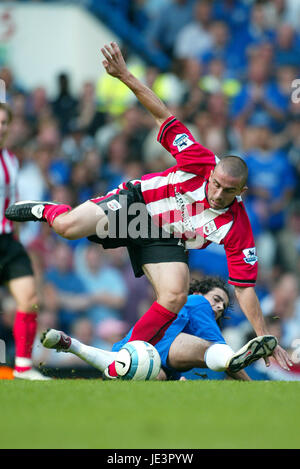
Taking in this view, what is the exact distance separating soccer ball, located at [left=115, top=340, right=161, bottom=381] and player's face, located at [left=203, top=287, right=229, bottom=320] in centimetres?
119

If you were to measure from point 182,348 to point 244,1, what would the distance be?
9.32 metres

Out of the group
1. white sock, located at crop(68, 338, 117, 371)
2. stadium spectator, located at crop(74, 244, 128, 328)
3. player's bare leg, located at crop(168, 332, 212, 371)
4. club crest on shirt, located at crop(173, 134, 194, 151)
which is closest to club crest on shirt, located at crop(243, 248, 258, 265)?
player's bare leg, located at crop(168, 332, 212, 371)

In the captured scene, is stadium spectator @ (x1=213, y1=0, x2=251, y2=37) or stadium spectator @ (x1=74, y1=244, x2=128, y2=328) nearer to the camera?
stadium spectator @ (x1=74, y1=244, x2=128, y2=328)

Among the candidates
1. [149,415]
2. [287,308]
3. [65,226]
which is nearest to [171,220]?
[65,226]

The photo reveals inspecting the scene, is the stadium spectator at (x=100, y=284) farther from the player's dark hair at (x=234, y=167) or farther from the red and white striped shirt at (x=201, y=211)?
the player's dark hair at (x=234, y=167)

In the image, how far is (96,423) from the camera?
4238 mm

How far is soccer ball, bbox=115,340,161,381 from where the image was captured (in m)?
5.99

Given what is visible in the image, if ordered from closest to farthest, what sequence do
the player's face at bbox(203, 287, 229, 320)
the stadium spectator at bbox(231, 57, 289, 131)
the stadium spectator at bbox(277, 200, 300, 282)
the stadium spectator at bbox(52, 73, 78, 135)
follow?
the player's face at bbox(203, 287, 229, 320) < the stadium spectator at bbox(277, 200, 300, 282) < the stadium spectator at bbox(231, 57, 289, 131) < the stadium spectator at bbox(52, 73, 78, 135)

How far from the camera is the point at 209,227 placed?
6.30 m

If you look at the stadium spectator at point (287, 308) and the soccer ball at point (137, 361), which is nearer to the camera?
the soccer ball at point (137, 361)

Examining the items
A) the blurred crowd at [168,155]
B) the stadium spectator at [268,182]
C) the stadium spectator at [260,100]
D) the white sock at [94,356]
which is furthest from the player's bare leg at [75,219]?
the stadium spectator at [260,100]

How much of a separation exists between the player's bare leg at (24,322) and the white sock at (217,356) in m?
1.70

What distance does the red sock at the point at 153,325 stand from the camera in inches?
246

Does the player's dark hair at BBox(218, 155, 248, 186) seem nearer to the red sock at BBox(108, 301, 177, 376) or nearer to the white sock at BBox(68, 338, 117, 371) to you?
the red sock at BBox(108, 301, 177, 376)
